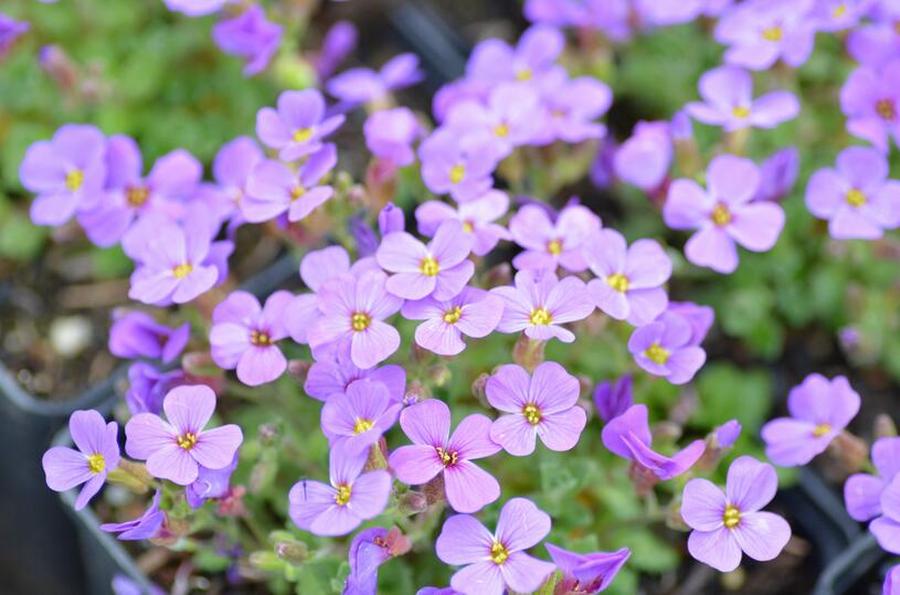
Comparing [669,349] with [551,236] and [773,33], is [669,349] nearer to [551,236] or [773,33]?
[551,236]

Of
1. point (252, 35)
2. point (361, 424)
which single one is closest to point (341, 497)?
point (361, 424)

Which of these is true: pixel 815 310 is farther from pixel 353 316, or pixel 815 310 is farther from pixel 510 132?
pixel 353 316

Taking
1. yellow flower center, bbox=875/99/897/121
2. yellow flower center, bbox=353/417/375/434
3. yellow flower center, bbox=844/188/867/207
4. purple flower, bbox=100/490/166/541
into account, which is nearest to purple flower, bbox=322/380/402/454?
yellow flower center, bbox=353/417/375/434

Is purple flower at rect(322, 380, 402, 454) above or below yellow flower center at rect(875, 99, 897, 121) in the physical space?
above

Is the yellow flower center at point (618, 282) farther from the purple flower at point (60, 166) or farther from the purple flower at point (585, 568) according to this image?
the purple flower at point (60, 166)

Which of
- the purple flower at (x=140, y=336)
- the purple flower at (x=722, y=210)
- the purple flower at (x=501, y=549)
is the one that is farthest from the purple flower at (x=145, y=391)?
the purple flower at (x=722, y=210)

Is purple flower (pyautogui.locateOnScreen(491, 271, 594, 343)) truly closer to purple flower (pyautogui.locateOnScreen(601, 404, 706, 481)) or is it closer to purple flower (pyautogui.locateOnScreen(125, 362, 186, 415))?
purple flower (pyautogui.locateOnScreen(601, 404, 706, 481))

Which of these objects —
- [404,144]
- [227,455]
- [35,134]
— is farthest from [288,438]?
[35,134]
